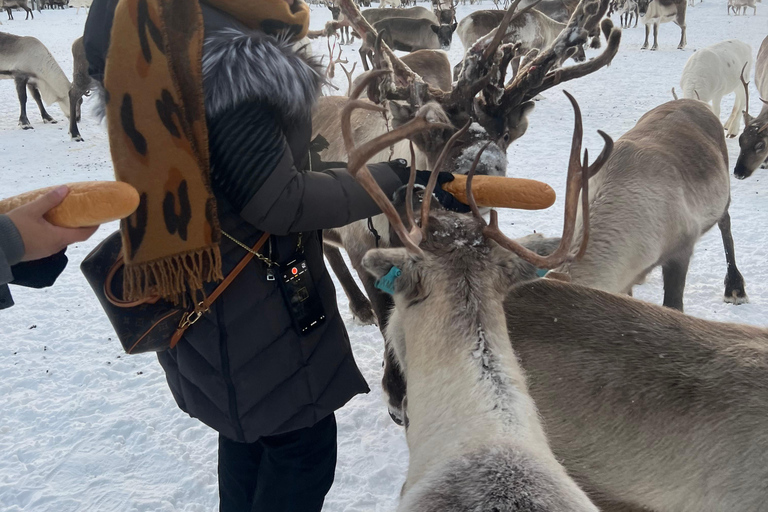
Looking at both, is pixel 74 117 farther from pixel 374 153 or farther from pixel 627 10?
pixel 627 10

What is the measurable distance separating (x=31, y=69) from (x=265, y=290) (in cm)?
1191

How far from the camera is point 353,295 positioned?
4.08 m

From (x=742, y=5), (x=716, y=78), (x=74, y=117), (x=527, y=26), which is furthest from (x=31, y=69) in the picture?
(x=742, y=5)

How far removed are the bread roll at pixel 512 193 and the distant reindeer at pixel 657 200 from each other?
3.06 ft

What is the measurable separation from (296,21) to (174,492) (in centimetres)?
222

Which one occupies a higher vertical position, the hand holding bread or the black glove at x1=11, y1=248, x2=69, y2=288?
the hand holding bread

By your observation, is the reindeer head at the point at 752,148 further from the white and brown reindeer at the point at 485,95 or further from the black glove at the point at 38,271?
the black glove at the point at 38,271

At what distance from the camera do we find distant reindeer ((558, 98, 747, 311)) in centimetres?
270

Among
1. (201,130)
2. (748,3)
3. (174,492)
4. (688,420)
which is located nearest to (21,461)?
(174,492)

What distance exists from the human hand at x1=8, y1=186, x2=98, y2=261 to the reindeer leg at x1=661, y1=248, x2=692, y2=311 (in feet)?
10.1

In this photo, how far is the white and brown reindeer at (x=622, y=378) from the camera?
155cm

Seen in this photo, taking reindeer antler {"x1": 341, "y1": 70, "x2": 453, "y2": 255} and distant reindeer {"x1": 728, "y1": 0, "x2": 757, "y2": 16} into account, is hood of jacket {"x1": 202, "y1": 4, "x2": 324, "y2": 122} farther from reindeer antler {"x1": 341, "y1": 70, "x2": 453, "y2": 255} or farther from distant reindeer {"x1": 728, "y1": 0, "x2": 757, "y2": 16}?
distant reindeer {"x1": 728, "y1": 0, "x2": 757, "y2": 16}

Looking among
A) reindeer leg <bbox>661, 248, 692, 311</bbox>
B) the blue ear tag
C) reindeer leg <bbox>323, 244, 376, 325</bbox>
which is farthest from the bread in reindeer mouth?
reindeer leg <bbox>661, 248, 692, 311</bbox>

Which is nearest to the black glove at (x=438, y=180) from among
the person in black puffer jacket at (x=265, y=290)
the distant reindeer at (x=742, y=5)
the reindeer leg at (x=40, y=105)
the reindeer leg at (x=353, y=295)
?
the person in black puffer jacket at (x=265, y=290)
